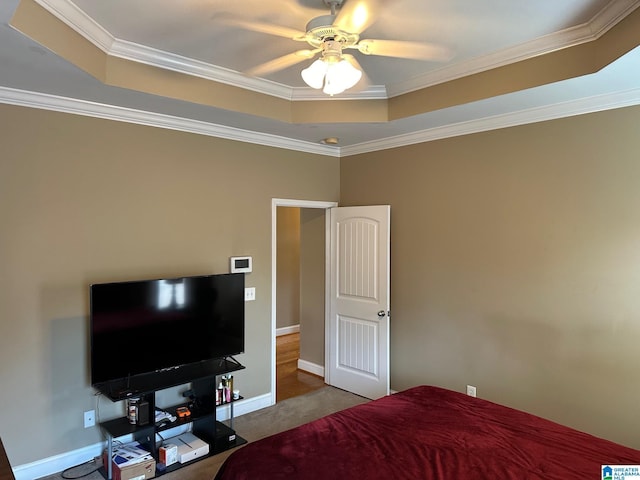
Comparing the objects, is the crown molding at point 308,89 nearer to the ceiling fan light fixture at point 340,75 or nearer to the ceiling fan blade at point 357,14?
the ceiling fan blade at point 357,14

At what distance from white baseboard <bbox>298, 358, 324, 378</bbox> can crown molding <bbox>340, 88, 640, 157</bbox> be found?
2624 mm

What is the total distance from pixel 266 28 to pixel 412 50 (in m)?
0.95

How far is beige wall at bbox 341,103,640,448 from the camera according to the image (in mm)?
2896

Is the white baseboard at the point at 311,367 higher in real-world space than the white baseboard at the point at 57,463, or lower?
higher

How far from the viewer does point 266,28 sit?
2443mm

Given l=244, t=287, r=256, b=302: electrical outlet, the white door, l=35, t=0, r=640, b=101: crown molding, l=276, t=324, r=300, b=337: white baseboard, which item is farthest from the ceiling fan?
l=276, t=324, r=300, b=337: white baseboard

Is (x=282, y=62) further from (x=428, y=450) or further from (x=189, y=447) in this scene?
(x=189, y=447)

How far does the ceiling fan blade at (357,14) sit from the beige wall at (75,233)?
186 centimetres

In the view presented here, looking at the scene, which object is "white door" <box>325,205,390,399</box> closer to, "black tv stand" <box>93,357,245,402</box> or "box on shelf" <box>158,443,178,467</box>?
"black tv stand" <box>93,357,245,402</box>

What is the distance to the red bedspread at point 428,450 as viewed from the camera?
1.89 metres

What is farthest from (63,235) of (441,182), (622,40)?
(622,40)

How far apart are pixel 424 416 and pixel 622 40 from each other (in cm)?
232

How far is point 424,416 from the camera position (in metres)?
2.45

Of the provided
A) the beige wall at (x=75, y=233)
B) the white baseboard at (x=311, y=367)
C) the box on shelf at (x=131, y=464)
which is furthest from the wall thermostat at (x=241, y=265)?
the white baseboard at (x=311, y=367)
